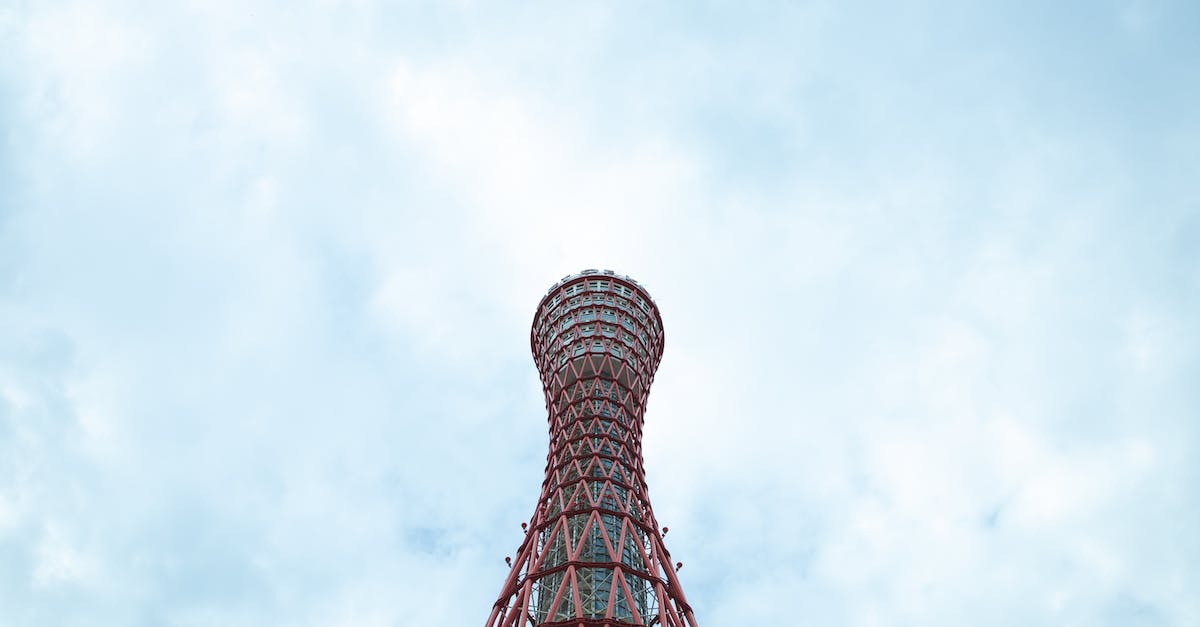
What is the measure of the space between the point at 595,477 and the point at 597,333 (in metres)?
12.6

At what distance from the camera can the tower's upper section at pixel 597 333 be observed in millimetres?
51938

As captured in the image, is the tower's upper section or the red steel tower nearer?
the red steel tower

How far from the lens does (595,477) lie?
4316 cm

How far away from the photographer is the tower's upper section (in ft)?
170

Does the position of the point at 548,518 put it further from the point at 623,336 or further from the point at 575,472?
the point at 623,336

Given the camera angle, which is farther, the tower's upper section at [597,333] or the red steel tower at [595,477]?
the tower's upper section at [597,333]

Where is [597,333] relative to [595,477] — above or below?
above

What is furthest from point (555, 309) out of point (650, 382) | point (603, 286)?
point (650, 382)

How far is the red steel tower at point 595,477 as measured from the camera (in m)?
37.3

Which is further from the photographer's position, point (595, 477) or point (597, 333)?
point (597, 333)

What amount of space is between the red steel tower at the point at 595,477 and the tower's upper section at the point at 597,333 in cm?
9

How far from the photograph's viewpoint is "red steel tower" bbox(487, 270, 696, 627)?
37.3 m

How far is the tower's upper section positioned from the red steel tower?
0.29 ft

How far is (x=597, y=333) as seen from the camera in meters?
53.6
